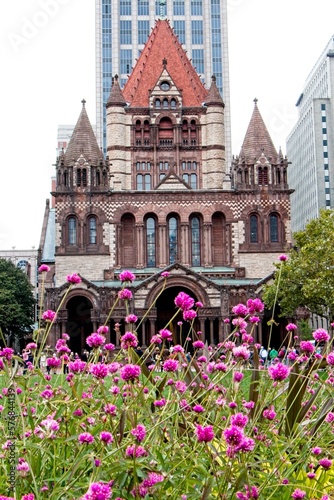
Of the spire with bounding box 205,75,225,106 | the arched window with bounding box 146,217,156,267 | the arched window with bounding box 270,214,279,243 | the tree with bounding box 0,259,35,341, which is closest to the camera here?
the arched window with bounding box 146,217,156,267

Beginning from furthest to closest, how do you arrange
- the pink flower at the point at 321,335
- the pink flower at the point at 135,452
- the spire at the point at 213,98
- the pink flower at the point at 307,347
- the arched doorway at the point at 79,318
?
1. the spire at the point at 213,98
2. the arched doorway at the point at 79,318
3. the pink flower at the point at 307,347
4. the pink flower at the point at 321,335
5. the pink flower at the point at 135,452

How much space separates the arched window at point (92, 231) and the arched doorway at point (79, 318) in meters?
4.93

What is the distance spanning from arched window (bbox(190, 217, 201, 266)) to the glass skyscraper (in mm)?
54010

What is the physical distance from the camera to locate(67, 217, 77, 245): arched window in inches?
2079

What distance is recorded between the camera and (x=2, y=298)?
58938 millimetres

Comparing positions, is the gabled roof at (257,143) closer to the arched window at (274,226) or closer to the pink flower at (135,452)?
the arched window at (274,226)

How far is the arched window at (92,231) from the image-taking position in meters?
52.9

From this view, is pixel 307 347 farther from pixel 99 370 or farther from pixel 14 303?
pixel 14 303

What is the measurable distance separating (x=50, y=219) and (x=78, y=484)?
2691 inches

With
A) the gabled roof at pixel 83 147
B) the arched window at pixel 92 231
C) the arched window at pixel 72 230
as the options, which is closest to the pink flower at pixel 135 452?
the arched window at pixel 92 231

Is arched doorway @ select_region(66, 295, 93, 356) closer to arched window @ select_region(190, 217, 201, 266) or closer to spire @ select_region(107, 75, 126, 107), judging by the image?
arched window @ select_region(190, 217, 201, 266)

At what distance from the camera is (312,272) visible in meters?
36.3

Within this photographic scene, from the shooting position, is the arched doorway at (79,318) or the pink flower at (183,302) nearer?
the pink flower at (183,302)

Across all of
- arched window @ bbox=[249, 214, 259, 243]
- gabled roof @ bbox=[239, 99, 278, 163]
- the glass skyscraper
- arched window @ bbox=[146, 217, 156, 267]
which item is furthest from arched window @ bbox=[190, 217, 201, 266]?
the glass skyscraper
